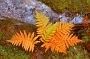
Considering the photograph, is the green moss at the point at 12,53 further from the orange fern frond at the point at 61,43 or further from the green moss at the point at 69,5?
the green moss at the point at 69,5

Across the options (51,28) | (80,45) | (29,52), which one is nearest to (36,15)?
(51,28)

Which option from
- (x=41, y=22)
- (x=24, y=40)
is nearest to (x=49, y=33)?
(x=41, y=22)

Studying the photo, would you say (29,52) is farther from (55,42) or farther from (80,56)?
(80,56)

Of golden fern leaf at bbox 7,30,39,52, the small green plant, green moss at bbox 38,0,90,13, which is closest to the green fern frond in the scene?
golden fern leaf at bbox 7,30,39,52

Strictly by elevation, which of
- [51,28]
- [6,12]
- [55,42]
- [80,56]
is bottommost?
[80,56]

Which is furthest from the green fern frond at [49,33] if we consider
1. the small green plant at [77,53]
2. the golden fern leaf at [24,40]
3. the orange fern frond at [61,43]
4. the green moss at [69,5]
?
the small green plant at [77,53]

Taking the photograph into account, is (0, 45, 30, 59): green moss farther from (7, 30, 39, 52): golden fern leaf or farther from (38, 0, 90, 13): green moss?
(38, 0, 90, 13): green moss

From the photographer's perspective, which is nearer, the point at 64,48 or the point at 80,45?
the point at 64,48
